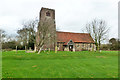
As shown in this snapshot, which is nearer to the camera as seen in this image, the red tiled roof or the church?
the church

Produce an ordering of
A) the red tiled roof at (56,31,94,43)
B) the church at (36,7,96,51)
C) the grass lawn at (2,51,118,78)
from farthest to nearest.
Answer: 1. the red tiled roof at (56,31,94,43)
2. the church at (36,7,96,51)
3. the grass lawn at (2,51,118,78)

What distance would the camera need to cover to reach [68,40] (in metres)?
38.2

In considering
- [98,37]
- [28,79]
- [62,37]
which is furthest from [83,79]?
[62,37]

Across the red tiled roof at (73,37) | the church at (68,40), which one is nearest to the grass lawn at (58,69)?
the church at (68,40)

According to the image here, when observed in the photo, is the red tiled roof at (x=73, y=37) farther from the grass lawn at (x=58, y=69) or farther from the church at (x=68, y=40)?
the grass lawn at (x=58, y=69)

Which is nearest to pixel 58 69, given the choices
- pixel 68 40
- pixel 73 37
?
pixel 68 40

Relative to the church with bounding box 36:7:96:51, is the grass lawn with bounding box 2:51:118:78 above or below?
below

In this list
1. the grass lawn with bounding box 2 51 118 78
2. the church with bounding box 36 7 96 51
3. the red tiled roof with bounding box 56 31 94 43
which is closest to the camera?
the grass lawn with bounding box 2 51 118 78

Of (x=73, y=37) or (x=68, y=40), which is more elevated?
(x=73, y=37)

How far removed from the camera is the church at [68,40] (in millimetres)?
36409

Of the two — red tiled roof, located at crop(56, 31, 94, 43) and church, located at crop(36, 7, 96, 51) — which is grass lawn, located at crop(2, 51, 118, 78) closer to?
church, located at crop(36, 7, 96, 51)

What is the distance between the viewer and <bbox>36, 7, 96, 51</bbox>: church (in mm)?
36409

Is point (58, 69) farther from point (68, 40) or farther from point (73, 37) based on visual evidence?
point (73, 37)

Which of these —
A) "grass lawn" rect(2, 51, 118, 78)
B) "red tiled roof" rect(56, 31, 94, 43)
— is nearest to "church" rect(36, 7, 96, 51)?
"red tiled roof" rect(56, 31, 94, 43)
